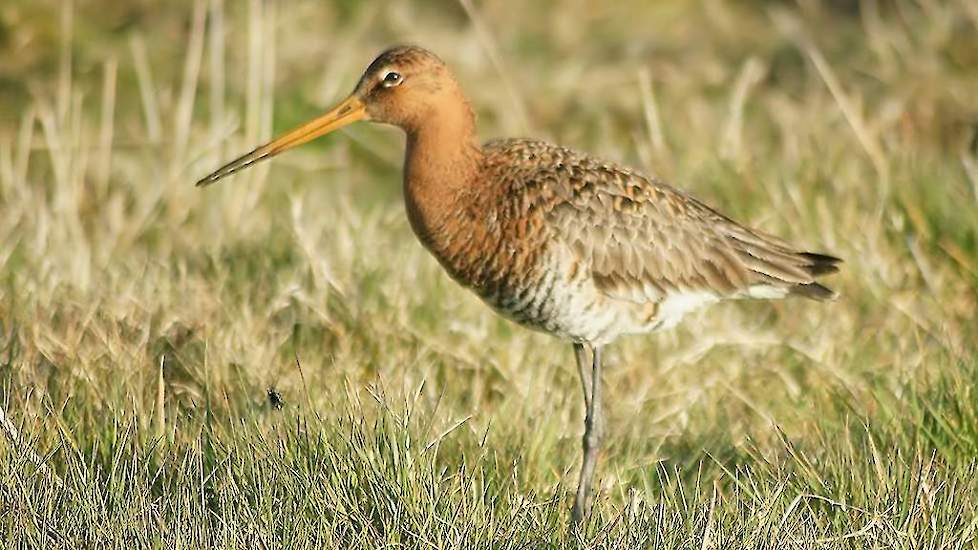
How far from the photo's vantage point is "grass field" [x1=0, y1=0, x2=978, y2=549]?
409 centimetres

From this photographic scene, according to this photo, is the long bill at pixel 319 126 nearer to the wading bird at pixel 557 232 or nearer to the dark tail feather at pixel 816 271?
the wading bird at pixel 557 232

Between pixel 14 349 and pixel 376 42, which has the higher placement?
pixel 376 42

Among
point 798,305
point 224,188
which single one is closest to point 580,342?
point 798,305

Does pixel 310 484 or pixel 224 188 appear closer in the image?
pixel 310 484

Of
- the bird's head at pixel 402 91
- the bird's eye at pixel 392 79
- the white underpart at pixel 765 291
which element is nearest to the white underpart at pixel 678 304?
the white underpart at pixel 765 291

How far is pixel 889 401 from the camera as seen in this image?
16.2ft

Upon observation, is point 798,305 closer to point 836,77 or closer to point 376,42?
Answer: point 836,77

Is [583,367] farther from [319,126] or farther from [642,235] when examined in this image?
[319,126]

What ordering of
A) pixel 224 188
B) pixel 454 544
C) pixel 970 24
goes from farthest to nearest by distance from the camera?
pixel 970 24 → pixel 224 188 → pixel 454 544

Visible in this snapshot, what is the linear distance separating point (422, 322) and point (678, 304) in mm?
891

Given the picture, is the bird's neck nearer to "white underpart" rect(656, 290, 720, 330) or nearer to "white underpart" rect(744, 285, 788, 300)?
"white underpart" rect(656, 290, 720, 330)

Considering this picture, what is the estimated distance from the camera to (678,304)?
518 cm

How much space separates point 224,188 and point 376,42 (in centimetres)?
267

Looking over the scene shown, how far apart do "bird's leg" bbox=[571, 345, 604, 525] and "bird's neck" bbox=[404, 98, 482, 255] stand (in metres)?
0.59
